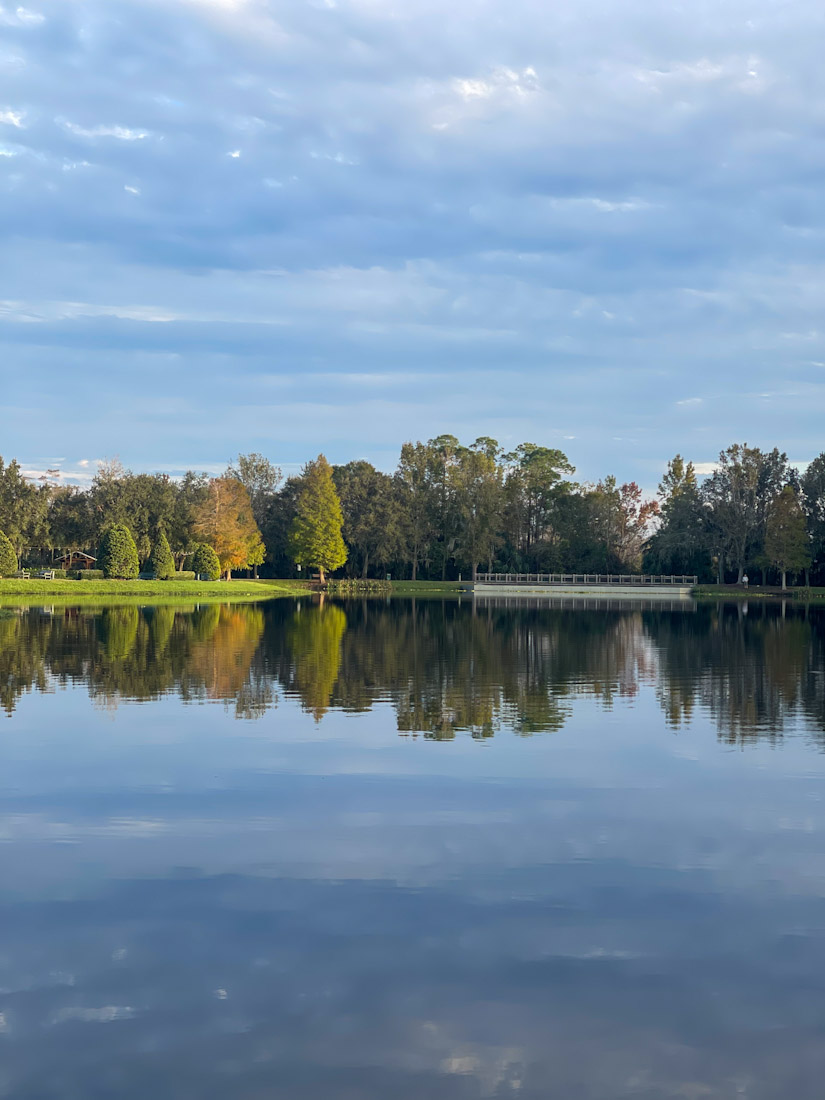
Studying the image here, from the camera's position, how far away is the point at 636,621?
49438 mm

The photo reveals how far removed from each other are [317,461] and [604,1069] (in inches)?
3455

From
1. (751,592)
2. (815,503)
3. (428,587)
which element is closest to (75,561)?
(428,587)

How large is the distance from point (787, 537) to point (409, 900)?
86.1 m

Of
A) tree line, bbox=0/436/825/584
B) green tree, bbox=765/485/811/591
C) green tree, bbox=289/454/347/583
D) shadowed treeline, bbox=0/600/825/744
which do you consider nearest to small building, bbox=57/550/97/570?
tree line, bbox=0/436/825/584

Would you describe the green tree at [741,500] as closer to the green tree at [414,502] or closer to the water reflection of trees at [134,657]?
the green tree at [414,502]

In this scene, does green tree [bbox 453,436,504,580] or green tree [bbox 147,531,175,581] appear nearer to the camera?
green tree [bbox 147,531,175,581]

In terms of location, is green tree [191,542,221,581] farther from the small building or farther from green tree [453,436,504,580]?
green tree [453,436,504,580]

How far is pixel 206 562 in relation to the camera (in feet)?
267

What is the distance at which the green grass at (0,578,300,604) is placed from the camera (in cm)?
6297

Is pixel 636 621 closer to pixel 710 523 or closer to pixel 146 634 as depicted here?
pixel 146 634

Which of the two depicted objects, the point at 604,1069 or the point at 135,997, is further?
the point at 135,997

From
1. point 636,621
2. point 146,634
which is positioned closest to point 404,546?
point 636,621

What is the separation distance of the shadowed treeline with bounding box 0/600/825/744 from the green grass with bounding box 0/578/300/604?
1717cm

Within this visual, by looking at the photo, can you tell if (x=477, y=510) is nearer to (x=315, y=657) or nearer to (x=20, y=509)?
(x=20, y=509)
